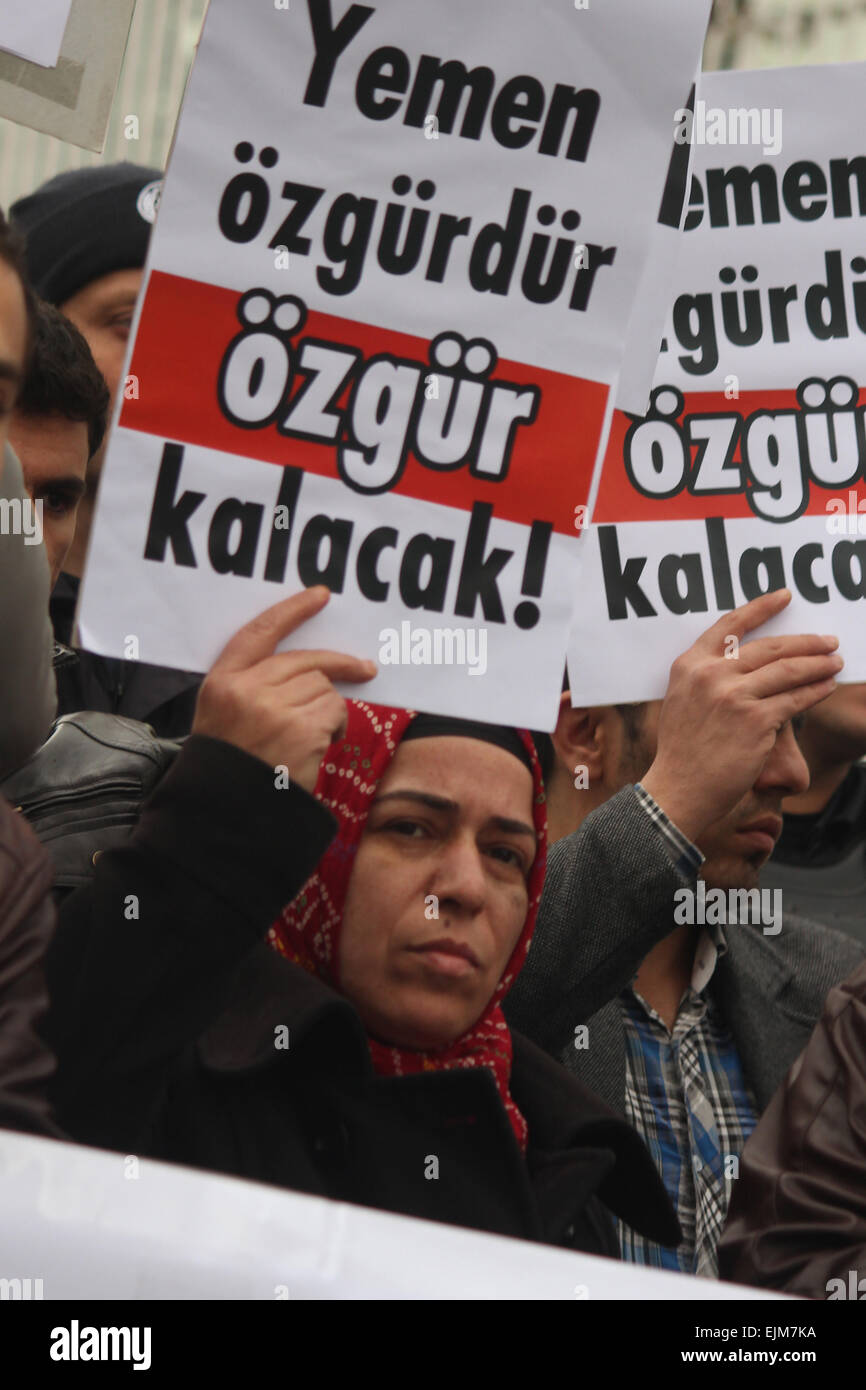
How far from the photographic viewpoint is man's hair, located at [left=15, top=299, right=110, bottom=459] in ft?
9.50

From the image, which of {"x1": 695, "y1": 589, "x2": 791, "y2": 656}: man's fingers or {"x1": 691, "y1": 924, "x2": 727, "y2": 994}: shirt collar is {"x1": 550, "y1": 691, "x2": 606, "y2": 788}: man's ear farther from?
{"x1": 695, "y1": 589, "x2": 791, "y2": 656}: man's fingers

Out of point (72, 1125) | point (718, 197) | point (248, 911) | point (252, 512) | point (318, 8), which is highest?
point (718, 197)

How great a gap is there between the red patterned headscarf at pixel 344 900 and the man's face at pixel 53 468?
0.65m

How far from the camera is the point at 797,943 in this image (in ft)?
11.5

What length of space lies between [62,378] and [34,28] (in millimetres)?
696

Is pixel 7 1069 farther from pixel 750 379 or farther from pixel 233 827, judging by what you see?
pixel 750 379

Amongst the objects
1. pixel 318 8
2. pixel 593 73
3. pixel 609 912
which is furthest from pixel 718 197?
pixel 609 912

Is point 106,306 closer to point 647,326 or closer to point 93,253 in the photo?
point 93,253

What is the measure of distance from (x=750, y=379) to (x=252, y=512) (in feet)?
3.67

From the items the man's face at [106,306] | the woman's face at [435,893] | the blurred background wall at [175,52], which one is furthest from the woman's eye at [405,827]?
the blurred background wall at [175,52]

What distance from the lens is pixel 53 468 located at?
2955 mm

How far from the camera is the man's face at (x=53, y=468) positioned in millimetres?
2926

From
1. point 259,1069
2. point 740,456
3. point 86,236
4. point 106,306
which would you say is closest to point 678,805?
point 740,456

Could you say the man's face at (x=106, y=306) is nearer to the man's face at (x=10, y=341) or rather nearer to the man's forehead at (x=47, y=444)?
the man's forehead at (x=47, y=444)
